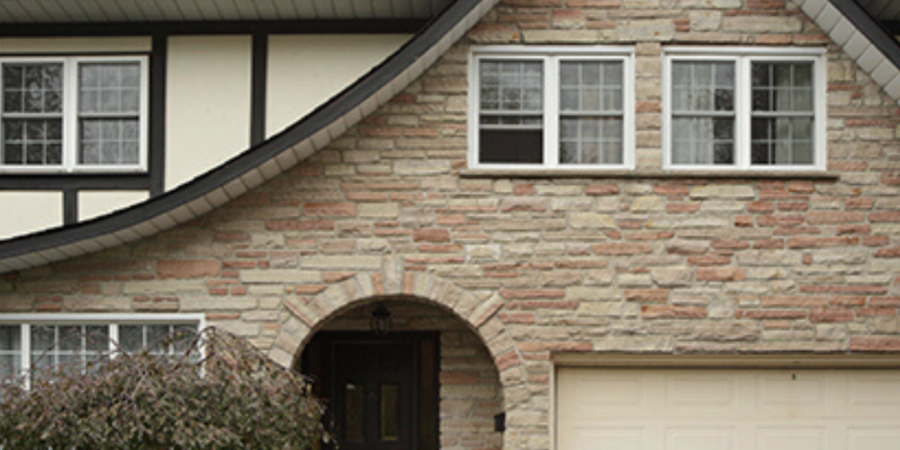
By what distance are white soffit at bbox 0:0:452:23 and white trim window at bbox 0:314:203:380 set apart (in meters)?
3.41

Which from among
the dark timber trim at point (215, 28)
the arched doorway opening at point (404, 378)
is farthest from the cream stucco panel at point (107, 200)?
the arched doorway opening at point (404, 378)

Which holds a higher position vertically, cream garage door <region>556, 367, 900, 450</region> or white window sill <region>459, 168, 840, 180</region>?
white window sill <region>459, 168, 840, 180</region>

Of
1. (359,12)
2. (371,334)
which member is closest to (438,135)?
(359,12)

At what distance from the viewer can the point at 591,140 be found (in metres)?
10.8

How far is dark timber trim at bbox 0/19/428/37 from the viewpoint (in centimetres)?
1164

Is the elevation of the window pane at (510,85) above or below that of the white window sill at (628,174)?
above

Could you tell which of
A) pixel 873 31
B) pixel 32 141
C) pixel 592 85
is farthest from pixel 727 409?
pixel 32 141

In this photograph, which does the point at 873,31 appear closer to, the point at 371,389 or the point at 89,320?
the point at 371,389

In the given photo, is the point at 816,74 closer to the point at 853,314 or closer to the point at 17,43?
the point at 853,314

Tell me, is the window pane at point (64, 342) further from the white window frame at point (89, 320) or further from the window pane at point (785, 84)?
the window pane at point (785, 84)

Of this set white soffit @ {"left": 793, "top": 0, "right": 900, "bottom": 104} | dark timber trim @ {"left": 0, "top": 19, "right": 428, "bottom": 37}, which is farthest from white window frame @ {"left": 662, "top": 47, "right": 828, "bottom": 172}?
dark timber trim @ {"left": 0, "top": 19, "right": 428, "bottom": 37}

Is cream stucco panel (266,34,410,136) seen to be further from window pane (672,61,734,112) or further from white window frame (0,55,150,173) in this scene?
window pane (672,61,734,112)

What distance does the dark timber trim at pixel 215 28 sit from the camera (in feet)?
38.2

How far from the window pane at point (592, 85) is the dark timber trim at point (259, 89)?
3264 mm
